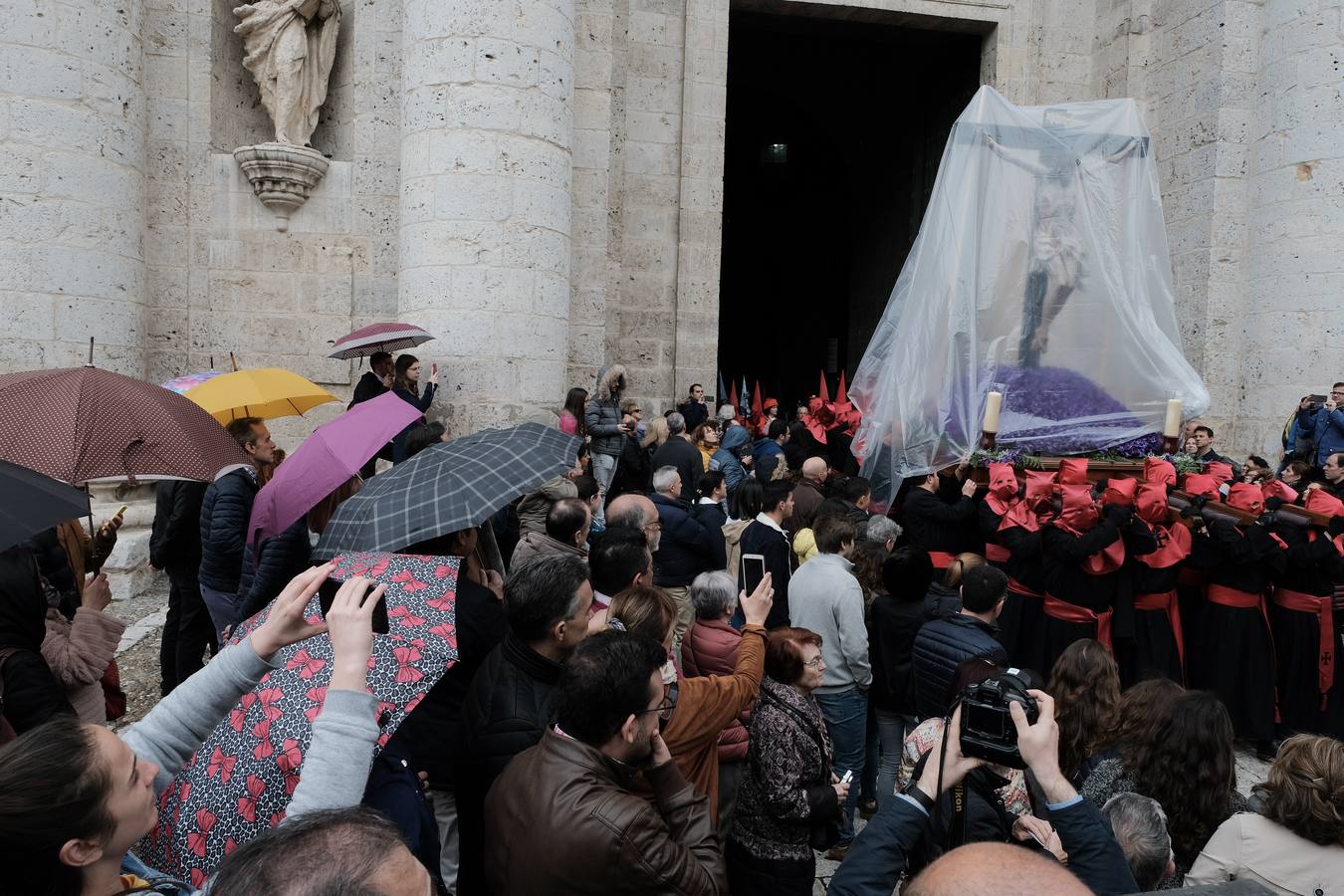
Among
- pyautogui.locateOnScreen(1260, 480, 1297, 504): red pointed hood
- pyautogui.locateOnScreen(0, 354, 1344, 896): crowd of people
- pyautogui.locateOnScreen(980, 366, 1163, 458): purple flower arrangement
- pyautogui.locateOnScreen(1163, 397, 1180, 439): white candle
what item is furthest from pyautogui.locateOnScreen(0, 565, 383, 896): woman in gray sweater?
pyautogui.locateOnScreen(1260, 480, 1297, 504): red pointed hood

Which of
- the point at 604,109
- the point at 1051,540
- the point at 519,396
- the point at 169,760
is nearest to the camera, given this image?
the point at 169,760

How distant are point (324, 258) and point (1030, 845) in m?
8.43

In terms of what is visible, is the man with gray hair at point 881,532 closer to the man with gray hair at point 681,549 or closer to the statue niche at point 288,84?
the man with gray hair at point 681,549

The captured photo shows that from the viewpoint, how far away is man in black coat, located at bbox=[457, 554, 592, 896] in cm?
238

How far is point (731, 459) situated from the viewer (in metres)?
8.06

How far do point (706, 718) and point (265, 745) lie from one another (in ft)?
3.83

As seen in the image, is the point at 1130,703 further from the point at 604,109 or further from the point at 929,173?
the point at 929,173

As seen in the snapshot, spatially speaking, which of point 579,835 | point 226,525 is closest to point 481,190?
point 226,525

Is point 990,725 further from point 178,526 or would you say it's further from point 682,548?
point 178,526

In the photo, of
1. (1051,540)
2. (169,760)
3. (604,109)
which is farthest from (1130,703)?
(604,109)

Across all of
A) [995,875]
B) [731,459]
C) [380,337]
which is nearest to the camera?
[995,875]

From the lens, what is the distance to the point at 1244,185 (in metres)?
9.44

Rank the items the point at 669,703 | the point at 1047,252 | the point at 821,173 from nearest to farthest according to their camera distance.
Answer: the point at 669,703, the point at 1047,252, the point at 821,173

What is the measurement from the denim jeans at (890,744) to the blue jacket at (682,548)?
1337mm
